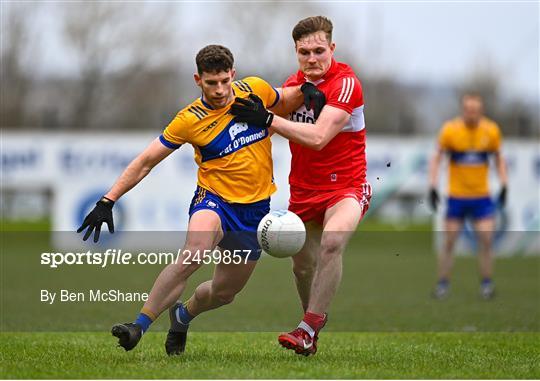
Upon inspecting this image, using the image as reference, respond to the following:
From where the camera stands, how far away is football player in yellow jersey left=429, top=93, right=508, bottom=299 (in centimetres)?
1397

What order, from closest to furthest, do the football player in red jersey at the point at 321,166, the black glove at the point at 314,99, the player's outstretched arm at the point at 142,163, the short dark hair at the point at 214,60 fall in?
the short dark hair at the point at 214,60 → the player's outstretched arm at the point at 142,163 → the football player in red jersey at the point at 321,166 → the black glove at the point at 314,99

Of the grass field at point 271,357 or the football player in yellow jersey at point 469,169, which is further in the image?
the football player in yellow jersey at point 469,169

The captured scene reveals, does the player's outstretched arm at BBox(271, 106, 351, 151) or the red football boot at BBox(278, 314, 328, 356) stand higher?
the player's outstretched arm at BBox(271, 106, 351, 151)

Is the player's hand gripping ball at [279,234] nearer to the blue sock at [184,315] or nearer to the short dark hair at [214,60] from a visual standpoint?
the blue sock at [184,315]

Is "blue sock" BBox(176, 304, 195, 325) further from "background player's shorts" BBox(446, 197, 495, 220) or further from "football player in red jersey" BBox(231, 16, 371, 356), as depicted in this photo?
"background player's shorts" BBox(446, 197, 495, 220)

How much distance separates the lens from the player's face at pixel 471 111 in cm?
1411

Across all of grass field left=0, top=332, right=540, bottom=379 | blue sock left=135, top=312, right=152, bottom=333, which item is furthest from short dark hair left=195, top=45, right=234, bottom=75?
grass field left=0, top=332, right=540, bottom=379

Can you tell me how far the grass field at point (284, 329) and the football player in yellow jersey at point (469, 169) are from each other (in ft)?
2.98

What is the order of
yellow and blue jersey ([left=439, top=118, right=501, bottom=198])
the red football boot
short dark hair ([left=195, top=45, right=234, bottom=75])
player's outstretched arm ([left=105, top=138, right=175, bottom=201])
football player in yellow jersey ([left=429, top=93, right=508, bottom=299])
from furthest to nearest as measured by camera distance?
1. yellow and blue jersey ([left=439, top=118, right=501, bottom=198])
2. football player in yellow jersey ([left=429, top=93, right=508, bottom=299])
3. player's outstretched arm ([left=105, top=138, right=175, bottom=201])
4. the red football boot
5. short dark hair ([left=195, top=45, right=234, bottom=75])

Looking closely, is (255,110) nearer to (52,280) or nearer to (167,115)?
(52,280)

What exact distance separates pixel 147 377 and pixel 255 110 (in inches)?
78.5

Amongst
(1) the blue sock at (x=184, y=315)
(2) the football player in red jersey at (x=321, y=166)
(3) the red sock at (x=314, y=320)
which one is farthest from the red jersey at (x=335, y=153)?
(1) the blue sock at (x=184, y=315)

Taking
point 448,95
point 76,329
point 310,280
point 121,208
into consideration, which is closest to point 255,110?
point 310,280

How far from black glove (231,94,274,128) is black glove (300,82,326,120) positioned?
47 centimetres
